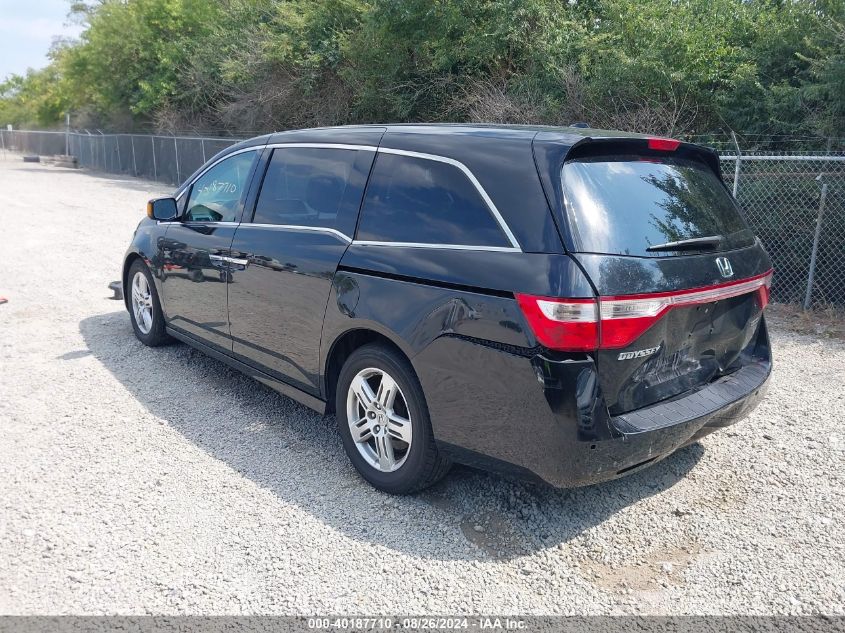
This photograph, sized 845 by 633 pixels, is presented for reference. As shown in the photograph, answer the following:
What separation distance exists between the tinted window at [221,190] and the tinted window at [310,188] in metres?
0.30

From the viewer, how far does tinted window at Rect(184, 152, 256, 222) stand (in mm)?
4949

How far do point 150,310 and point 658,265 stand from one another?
4.59 metres

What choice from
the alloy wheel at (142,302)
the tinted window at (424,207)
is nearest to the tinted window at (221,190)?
the alloy wheel at (142,302)

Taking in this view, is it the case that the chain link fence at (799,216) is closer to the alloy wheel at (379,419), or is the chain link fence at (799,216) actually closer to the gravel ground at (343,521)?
the gravel ground at (343,521)

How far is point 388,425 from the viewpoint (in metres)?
3.71

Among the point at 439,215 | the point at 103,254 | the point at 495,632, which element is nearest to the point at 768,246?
the point at 439,215

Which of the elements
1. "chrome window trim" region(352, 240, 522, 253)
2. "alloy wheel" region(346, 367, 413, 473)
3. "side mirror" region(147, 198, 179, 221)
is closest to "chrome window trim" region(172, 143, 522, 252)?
"chrome window trim" region(352, 240, 522, 253)

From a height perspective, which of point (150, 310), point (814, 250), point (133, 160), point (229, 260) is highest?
point (133, 160)

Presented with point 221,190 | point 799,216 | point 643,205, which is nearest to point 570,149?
point 643,205

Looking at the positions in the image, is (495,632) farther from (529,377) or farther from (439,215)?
(439,215)

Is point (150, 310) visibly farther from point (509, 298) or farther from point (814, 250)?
point (814, 250)

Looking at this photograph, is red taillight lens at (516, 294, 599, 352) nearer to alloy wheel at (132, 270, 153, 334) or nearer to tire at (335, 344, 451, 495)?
tire at (335, 344, 451, 495)

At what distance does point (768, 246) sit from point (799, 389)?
3.22 m

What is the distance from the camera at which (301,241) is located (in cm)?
419
